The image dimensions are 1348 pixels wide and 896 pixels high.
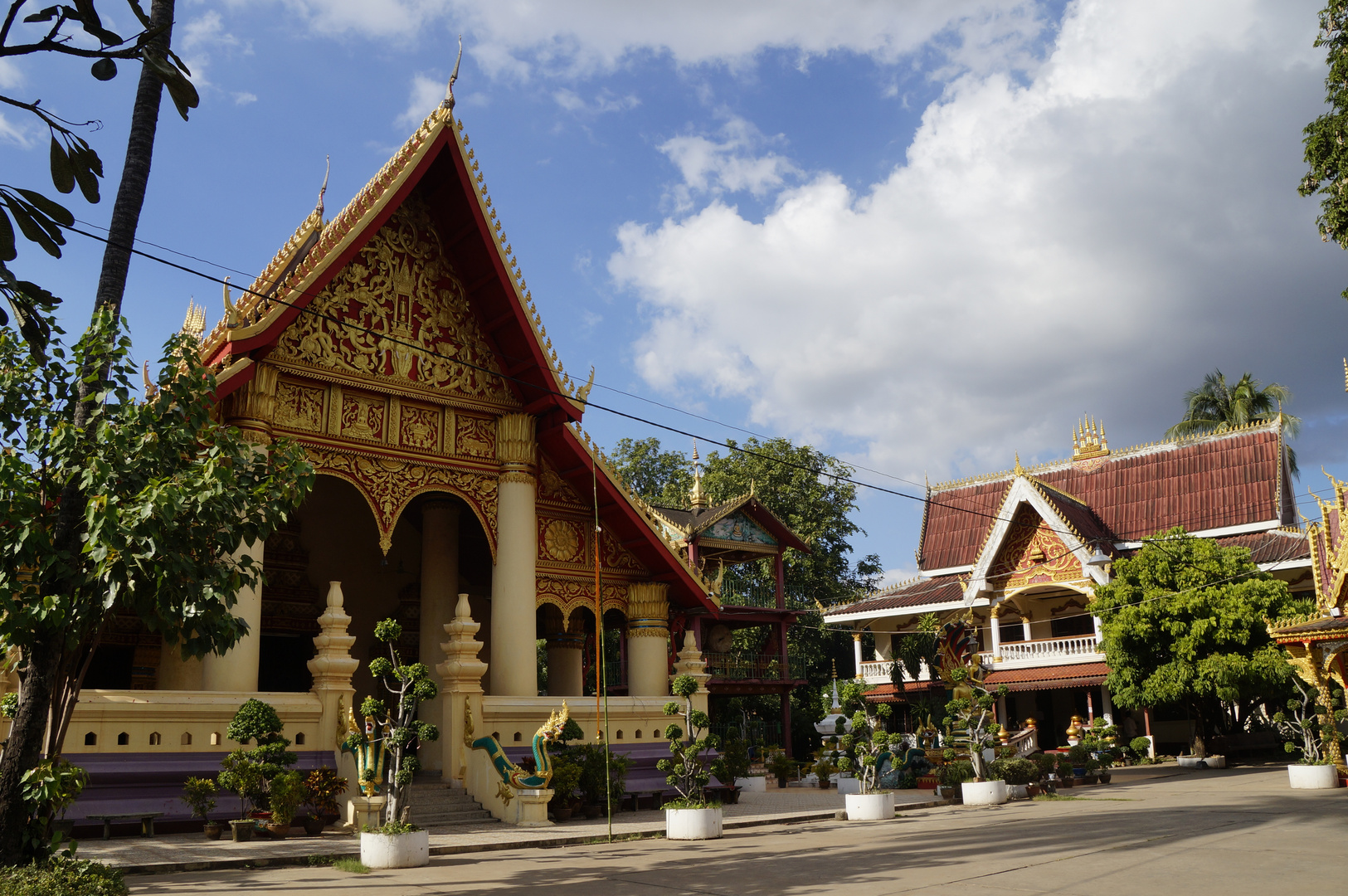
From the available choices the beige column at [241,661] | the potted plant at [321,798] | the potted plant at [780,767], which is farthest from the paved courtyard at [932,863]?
the potted plant at [780,767]

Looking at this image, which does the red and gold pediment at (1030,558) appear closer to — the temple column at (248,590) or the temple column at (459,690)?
the temple column at (459,690)

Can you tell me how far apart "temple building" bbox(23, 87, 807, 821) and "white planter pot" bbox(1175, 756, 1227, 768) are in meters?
14.4

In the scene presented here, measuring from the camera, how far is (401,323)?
1534 centimetres

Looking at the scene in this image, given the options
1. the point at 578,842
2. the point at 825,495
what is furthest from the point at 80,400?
the point at 825,495

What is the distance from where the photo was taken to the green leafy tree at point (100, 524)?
682 centimetres

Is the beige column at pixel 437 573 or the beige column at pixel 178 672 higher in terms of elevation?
the beige column at pixel 437 573

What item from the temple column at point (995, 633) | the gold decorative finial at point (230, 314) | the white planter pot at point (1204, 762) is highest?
the gold decorative finial at point (230, 314)

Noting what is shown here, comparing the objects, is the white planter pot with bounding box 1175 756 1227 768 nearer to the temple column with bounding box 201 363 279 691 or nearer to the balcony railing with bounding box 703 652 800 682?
the balcony railing with bounding box 703 652 800 682

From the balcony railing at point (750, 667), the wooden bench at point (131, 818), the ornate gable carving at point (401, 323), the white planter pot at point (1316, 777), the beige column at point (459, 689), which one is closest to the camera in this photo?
the wooden bench at point (131, 818)

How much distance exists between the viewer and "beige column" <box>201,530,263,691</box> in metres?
12.7

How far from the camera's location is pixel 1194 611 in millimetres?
22734

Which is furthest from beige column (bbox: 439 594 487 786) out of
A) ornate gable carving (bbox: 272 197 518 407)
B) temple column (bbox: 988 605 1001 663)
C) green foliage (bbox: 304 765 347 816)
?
temple column (bbox: 988 605 1001 663)

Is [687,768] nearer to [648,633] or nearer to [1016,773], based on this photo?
[648,633]

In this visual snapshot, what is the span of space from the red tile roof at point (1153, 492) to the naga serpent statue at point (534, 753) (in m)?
15.5
